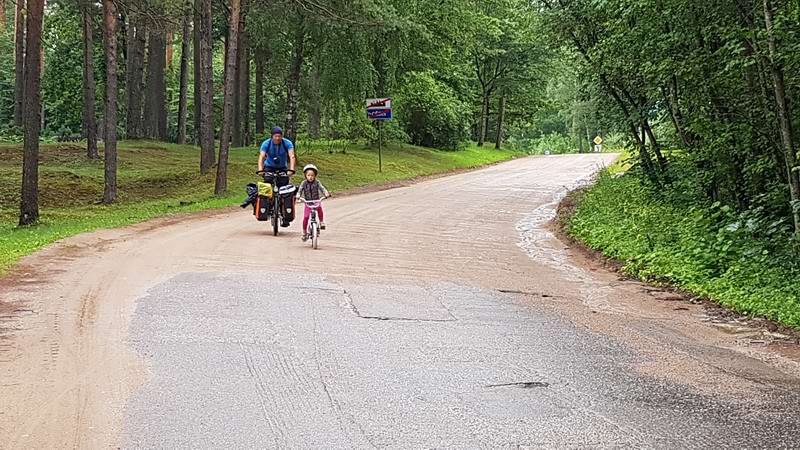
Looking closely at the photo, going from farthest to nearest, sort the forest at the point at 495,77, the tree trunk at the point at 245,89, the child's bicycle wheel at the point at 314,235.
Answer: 1. the tree trunk at the point at 245,89
2. the child's bicycle wheel at the point at 314,235
3. the forest at the point at 495,77

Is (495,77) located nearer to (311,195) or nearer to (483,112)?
(483,112)

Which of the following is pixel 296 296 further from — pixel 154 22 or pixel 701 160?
pixel 154 22

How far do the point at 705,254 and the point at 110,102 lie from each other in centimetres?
1623

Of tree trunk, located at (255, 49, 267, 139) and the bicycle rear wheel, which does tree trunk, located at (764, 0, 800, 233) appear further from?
tree trunk, located at (255, 49, 267, 139)

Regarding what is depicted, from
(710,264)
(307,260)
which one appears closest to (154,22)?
(307,260)

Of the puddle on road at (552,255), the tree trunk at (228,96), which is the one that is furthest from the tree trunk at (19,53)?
the puddle on road at (552,255)

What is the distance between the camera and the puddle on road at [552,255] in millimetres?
9297

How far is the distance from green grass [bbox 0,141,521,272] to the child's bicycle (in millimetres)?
4212

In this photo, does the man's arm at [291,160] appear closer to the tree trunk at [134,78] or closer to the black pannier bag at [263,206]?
the black pannier bag at [263,206]

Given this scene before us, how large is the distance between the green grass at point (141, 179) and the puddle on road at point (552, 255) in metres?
7.40

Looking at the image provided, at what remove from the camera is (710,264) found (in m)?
10.4

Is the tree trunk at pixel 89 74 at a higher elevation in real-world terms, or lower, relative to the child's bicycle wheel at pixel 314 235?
higher

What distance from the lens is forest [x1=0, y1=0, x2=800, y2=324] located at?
1077 cm

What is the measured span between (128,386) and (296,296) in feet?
10.4
